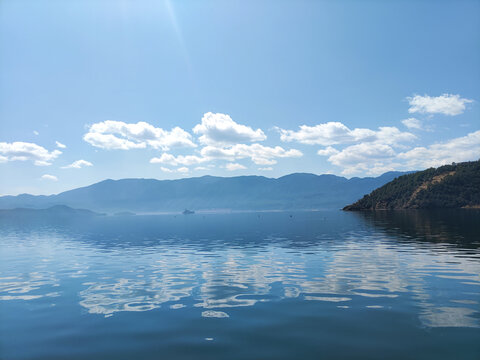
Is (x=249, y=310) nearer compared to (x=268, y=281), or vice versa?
(x=249, y=310)

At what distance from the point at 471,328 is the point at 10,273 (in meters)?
43.2

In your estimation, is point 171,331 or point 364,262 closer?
point 171,331

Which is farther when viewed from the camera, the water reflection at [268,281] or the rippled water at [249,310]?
the water reflection at [268,281]

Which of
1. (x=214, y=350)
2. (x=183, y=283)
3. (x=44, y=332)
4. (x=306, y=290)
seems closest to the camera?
(x=214, y=350)

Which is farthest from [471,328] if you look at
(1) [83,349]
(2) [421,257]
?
(2) [421,257]

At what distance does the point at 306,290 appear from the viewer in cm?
2372

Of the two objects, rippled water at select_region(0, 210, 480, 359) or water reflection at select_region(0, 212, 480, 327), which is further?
water reflection at select_region(0, 212, 480, 327)

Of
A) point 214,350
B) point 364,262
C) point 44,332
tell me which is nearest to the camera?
point 214,350

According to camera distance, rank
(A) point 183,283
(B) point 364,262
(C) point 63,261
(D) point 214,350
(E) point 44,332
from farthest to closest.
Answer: (C) point 63,261 < (B) point 364,262 < (A) point 183,283 < (E) point 44,332 < (D) point 214,350

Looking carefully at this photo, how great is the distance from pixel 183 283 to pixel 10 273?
23.1m

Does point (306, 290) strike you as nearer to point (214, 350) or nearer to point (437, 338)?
point (437, 338)

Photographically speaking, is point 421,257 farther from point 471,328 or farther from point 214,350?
point 214,350

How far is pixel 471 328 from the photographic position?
15055mm

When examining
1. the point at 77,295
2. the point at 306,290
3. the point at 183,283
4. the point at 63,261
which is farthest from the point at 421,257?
the point at 63,261
